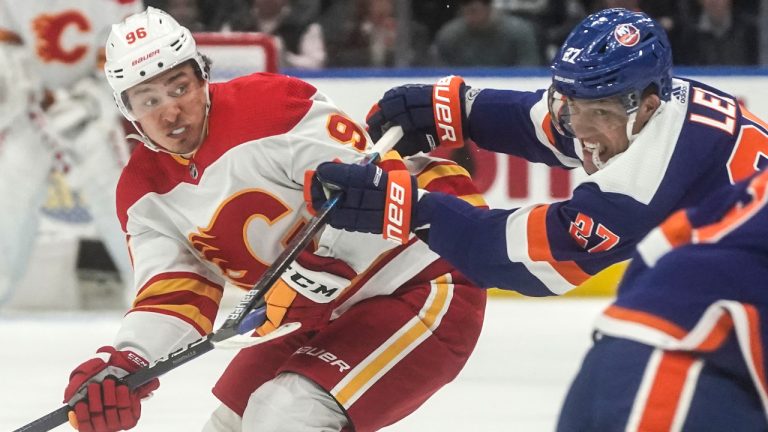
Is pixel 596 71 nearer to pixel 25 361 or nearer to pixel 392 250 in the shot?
pixel 392 250

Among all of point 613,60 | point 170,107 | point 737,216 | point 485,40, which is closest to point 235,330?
point 170,107

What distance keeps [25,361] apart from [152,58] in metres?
2.13

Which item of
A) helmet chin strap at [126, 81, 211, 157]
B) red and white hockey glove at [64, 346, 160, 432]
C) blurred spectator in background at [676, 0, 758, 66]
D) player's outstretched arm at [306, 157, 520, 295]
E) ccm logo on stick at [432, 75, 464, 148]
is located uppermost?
helmet chin strap at [126, 81, 211, 157]

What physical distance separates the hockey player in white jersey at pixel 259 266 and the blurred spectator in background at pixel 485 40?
9.95 feet

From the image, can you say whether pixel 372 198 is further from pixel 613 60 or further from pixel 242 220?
pixel 613 60

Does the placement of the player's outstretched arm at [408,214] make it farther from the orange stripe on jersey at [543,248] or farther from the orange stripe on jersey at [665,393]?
the orange stripe on jersey at [665,393]

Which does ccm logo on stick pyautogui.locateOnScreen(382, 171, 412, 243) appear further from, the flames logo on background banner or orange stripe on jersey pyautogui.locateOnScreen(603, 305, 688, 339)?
orange stripe on jersey pyautogui.locateOnScreen(603, 305, 688, 339)

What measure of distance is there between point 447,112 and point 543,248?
77cm

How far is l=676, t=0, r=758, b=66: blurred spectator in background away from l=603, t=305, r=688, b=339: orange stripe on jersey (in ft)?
13.2

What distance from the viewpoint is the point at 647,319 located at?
5.88 ft

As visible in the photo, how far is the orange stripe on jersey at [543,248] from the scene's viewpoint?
2.38 meters

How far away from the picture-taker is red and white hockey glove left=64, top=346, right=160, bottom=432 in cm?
256

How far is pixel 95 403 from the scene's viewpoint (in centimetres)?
256

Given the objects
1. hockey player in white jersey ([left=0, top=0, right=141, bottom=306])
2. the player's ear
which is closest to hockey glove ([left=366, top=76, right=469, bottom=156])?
the player's ear
